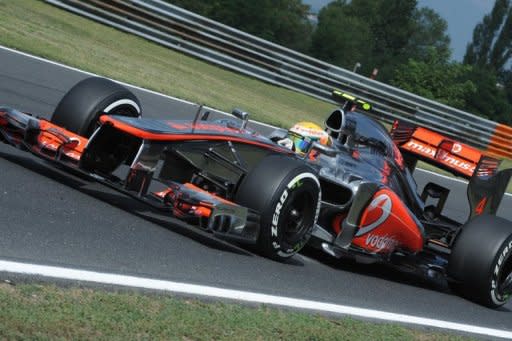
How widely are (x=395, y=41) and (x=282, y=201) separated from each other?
9629 centimetres

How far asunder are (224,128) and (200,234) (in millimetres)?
843

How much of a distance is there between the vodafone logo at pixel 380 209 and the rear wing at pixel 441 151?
1.76 m

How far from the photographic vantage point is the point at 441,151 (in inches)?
373

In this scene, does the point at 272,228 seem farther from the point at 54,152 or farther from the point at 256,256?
the point at 54,152

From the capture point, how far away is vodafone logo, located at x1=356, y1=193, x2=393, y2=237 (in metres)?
7.64

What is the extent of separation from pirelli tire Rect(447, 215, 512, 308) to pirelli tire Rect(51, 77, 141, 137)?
3087 millimetres

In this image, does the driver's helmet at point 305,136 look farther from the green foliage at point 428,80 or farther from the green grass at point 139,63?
the green foliage at point 428,80

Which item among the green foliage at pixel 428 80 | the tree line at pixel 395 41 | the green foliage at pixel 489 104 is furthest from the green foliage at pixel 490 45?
the green foliage at pixel 428 80

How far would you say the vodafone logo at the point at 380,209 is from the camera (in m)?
7.64

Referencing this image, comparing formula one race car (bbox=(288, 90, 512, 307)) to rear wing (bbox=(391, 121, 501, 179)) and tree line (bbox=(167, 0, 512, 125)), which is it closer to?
rear wing (bbox=(391, 121, 501, 179))

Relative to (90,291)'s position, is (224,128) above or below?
above

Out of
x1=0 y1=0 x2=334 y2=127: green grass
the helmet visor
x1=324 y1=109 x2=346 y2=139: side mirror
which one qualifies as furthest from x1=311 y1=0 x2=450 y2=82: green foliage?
the helmet visor

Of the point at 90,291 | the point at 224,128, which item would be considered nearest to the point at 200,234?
the point at 224,128

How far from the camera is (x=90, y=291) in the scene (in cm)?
502
